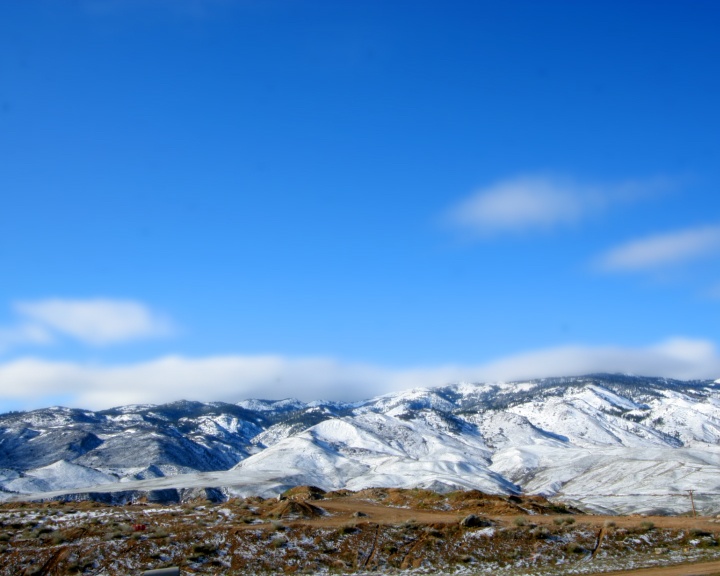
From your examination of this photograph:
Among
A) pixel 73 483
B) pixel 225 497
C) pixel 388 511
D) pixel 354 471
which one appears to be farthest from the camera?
pixel 354 471

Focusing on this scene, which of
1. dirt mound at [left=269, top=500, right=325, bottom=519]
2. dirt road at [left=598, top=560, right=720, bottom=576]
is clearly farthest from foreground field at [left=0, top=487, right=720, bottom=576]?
dirt mound at [left=269, top=500, right=325, bottom=519]

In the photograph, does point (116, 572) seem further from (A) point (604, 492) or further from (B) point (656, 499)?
(A) point (604, 492)

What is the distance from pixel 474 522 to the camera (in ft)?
119

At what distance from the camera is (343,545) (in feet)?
107

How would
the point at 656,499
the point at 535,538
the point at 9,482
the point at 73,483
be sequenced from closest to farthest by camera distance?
the point at 535,538
the point at 656,499
the point at 9,482
the point at 73,483

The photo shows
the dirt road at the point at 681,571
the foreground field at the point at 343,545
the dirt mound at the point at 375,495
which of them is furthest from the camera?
the dirt mound at the point at 375,495

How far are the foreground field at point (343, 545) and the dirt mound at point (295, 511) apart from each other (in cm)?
135

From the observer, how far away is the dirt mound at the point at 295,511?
41469 millimetres

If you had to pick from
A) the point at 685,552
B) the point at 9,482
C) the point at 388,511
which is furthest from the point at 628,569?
the point at 9,482

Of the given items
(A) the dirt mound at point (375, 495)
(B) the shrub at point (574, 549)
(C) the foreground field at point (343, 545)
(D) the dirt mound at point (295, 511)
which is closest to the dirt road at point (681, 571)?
(C) the foreground field at point (343, 545)

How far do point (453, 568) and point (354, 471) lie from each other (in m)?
174

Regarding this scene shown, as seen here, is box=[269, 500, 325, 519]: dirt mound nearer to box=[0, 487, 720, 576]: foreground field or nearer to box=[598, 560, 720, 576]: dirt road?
box=[0, 487, 720, 576]: foreground field

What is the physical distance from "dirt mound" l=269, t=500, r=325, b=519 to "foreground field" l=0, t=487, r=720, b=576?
1.35 meters

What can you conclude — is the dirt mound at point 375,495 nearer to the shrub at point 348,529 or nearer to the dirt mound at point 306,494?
the dirt mound at point 306,494
